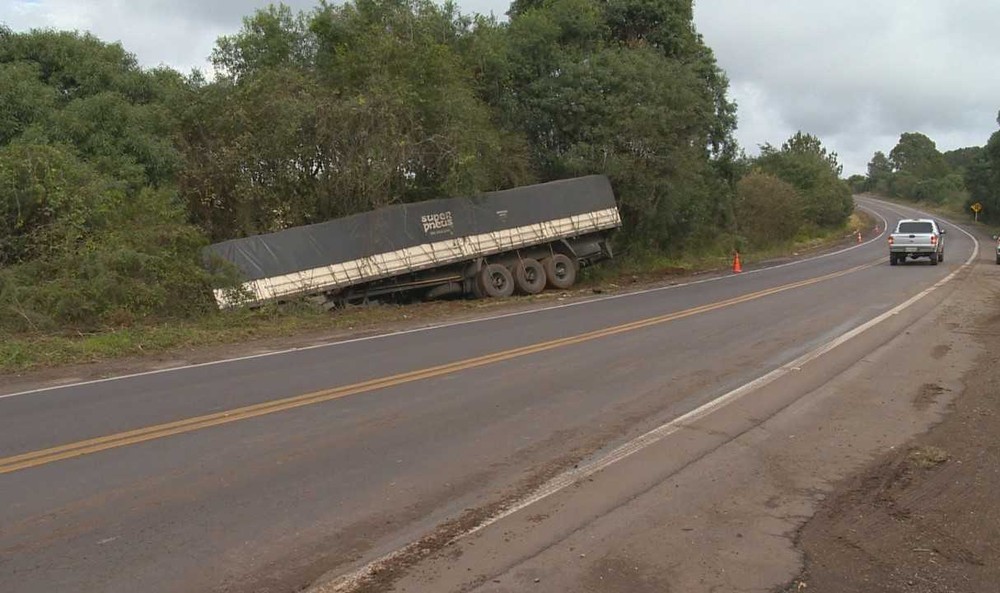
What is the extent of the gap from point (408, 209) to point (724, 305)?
8192 mm

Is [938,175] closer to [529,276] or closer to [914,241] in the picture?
[914,241]

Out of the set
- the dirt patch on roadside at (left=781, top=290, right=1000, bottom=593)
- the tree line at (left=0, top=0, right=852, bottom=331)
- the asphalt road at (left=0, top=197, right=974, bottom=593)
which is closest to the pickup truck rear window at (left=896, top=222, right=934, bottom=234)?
the tree line at (left=0, top=0, right=852, bottom=331)

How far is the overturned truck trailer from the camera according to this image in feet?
58.6

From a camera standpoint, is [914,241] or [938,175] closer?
[914,241]

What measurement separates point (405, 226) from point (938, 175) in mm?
141967

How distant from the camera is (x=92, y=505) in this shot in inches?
214

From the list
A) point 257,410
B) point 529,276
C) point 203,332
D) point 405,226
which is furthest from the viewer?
point 529,276

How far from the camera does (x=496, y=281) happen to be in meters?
22.4

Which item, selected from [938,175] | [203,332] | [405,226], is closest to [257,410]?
[203,332]

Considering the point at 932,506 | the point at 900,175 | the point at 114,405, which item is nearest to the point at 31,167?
the point at 114,405

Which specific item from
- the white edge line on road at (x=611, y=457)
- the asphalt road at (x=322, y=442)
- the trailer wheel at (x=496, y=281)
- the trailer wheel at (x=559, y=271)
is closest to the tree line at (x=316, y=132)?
the trailer wheel at (x=496, y=281)

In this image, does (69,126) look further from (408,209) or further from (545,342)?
(545,342)

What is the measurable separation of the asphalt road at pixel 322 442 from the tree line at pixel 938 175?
69819mm

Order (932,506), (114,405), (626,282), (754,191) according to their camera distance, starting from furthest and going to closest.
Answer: (754,191) → (626,282) → (114,405) → (932,506)
